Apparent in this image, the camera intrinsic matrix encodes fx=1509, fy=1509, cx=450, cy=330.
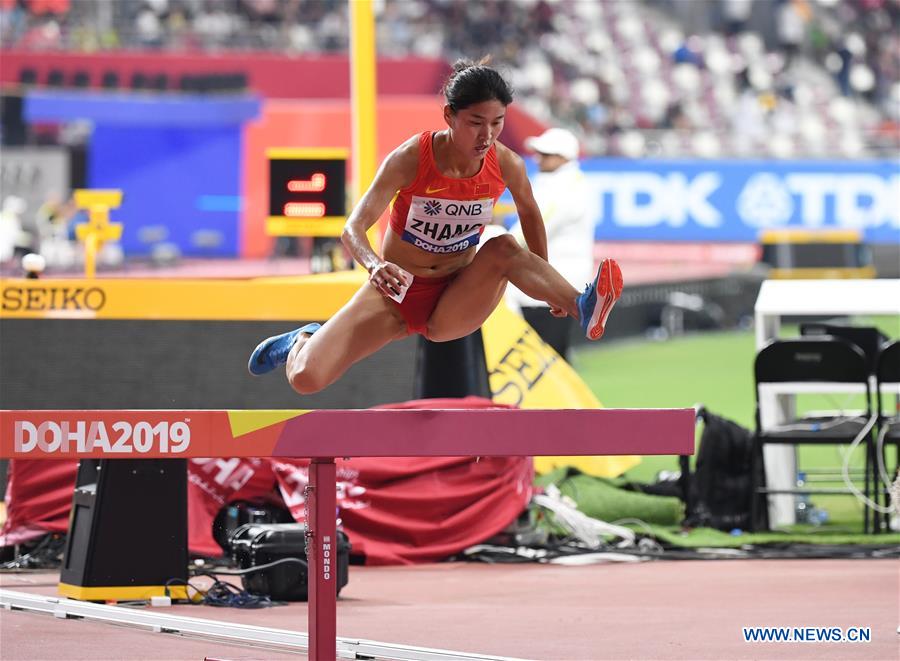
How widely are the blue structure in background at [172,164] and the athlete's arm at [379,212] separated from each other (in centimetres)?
2069

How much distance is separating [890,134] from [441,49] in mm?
8100

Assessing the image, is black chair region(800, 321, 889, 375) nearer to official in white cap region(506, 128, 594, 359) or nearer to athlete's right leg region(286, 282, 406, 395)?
official in white cap region(506, 128, 594, 359)

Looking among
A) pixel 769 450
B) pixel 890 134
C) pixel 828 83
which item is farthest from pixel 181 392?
pixel 828 83

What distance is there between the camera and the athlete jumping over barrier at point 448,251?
506 centimetres

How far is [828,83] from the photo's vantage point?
30000 millimetres

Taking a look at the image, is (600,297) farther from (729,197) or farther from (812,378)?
(729,197)

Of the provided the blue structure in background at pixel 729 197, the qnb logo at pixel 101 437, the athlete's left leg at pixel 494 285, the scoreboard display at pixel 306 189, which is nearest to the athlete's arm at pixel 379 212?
the athlete's left leg at pixel 494 285

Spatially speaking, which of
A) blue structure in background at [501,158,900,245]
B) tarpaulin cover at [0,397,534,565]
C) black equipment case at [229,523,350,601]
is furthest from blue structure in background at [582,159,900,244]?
black equipment case at [229,523,350,601]

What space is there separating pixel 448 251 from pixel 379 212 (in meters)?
0.39

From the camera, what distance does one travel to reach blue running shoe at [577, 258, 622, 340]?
5082 mm

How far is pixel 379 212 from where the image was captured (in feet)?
16.8

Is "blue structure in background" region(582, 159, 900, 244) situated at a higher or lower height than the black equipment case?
higher

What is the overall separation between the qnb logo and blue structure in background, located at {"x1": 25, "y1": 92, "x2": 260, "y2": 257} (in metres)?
21.5

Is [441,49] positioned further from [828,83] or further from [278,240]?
[828,83]
